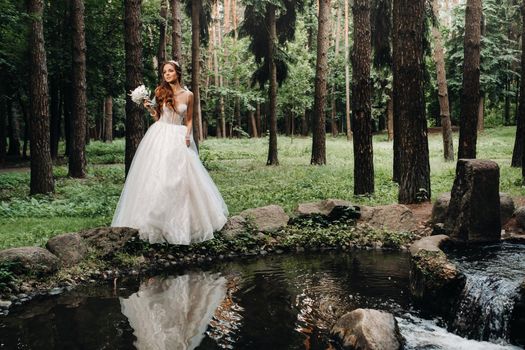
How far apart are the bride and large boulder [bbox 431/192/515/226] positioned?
405 cm

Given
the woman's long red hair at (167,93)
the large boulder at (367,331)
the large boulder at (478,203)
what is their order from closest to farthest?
the large boulder at (367,331)
the large boulder at (478,203)
the woman's long red hair at (167,93)

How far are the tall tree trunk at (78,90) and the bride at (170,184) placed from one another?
9.37m

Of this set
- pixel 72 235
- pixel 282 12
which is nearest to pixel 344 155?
pixel 282 12

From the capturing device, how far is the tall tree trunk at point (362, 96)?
11398 mm

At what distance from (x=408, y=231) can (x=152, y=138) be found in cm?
501

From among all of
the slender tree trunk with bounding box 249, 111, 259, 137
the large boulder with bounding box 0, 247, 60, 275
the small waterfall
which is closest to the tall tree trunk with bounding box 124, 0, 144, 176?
the large boulder with bounding box 0, 247, 60, 275

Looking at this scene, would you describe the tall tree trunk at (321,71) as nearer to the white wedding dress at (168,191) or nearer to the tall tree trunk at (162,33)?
the tall tree trunk at (162,33)

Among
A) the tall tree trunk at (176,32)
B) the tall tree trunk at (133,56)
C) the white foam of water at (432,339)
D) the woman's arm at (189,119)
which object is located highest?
the tall tree trunk at (176,32)

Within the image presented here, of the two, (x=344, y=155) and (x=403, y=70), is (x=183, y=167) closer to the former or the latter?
(x=403, y=70)

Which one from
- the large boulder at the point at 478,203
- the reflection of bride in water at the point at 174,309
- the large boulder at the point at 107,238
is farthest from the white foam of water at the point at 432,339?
the large boulder at the point at 107,238

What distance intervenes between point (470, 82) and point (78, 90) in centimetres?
1237

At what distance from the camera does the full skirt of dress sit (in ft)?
24.6

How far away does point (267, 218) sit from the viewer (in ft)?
30.1

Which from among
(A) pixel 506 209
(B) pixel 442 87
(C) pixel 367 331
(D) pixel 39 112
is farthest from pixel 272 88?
(C) pixel 367 331
